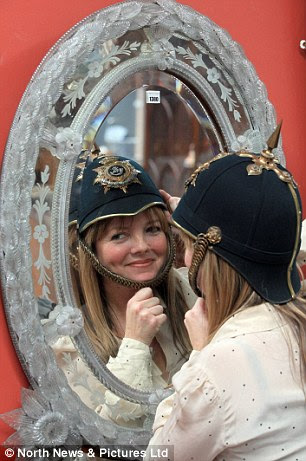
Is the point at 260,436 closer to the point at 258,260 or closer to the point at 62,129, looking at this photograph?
the point at 258,260

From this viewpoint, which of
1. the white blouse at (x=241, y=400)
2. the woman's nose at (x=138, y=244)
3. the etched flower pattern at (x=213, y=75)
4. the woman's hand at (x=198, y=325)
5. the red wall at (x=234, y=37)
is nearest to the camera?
the white blouse at (x=241, y=400)

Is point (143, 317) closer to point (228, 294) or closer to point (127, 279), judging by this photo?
point (127, 279)

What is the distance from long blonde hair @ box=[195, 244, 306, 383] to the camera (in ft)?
4.00

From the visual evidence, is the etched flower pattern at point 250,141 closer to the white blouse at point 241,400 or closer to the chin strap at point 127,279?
the chin strap at point 127,279

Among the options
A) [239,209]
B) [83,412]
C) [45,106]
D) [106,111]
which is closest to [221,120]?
[106,111]

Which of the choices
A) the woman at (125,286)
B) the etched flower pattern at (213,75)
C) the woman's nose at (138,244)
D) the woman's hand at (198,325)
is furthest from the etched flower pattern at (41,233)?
the etched flower pattern at (213,75)

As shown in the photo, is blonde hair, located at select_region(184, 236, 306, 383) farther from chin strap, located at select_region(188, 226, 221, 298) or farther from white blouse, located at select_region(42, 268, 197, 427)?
white blouse, located at select_region(42, 268, 197, 427)

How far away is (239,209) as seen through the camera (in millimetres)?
1207

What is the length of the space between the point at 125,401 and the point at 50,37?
2.09 feet

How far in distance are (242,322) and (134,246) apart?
37 centimetres

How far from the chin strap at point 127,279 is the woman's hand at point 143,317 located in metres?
0.01

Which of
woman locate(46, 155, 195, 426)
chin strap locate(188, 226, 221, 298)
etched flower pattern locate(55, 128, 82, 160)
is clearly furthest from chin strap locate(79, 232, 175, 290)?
chin strap locate(188, 226, 221, 298)

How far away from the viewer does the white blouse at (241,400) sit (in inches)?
45.3

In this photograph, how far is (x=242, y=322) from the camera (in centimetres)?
119
